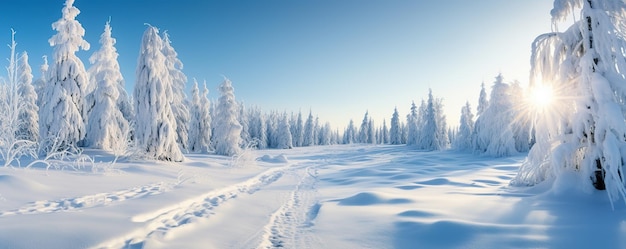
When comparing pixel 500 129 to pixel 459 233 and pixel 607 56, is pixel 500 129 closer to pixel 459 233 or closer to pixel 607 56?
pixel 607 56

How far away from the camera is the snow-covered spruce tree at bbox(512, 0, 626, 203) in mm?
6105

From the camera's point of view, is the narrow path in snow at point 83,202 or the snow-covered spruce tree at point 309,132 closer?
the narrow path in snow at point 83,202

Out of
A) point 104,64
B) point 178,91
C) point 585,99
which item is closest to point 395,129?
point 178,91

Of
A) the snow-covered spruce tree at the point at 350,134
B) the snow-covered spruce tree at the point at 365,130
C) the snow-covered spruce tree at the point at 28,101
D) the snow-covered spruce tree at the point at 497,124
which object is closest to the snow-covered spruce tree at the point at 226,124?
the snow-covered spruce tree at the point at 28,101

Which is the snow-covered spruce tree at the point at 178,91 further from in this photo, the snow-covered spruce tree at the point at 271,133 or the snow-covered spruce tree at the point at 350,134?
the snow-covered spruce tree at the point at 350,134

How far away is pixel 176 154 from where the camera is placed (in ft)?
60.8

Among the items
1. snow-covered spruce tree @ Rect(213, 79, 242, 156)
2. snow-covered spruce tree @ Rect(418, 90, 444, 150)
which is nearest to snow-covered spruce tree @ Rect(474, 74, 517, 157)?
snow-covered spruce tree @ Rect(418, 90, 444, 150)

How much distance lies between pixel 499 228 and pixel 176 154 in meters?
17.9

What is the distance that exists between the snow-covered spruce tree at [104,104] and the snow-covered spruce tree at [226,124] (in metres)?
9.41

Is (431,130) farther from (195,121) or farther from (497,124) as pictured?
(195,121)

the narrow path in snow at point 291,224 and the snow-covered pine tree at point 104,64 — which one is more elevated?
the snow-covered pine tree at point 104,64

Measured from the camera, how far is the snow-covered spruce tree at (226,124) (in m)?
31.6

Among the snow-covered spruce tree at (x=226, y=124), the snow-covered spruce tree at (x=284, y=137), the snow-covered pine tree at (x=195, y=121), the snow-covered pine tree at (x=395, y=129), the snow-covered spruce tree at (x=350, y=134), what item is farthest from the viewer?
the snow-covered spruce tree at (x=350, y=134)

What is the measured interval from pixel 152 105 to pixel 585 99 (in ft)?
64.6
